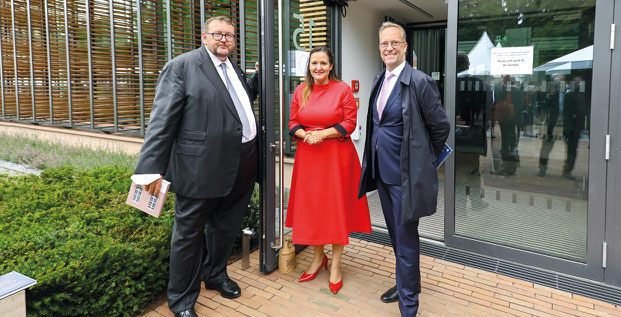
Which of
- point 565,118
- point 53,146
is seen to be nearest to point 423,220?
point 565,118

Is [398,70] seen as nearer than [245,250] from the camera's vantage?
Yes

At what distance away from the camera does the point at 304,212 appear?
11.0 feet

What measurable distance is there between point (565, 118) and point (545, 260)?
122 centimetres

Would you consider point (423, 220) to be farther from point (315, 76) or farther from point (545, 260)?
point (315, 76)

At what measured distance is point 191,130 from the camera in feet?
8.73

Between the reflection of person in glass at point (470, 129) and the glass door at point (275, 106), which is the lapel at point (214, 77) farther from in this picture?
the reflection of person in glass at point (470, 129)

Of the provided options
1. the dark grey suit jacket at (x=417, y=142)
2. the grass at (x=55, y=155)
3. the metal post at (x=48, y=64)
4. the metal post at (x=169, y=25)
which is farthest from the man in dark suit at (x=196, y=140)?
the metal post at (x=48, y=64)

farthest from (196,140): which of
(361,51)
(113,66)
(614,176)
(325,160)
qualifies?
(113,66)

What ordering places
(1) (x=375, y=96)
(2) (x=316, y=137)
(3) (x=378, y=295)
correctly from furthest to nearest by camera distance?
1. (3) (x=378, y=295)
2. (2) (x=316, y=137)
3. (1) (x=375, y=96)

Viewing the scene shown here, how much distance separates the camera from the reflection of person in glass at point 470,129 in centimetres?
384

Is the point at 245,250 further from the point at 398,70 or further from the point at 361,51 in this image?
the point at 361,51

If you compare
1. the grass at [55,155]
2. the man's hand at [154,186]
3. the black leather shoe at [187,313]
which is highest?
the man's hand at [154,186]

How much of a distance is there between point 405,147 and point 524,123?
1.66 meters

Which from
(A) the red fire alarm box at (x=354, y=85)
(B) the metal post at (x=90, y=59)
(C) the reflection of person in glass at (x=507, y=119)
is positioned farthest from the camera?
(B) the metal post at (x=90, y=59)
